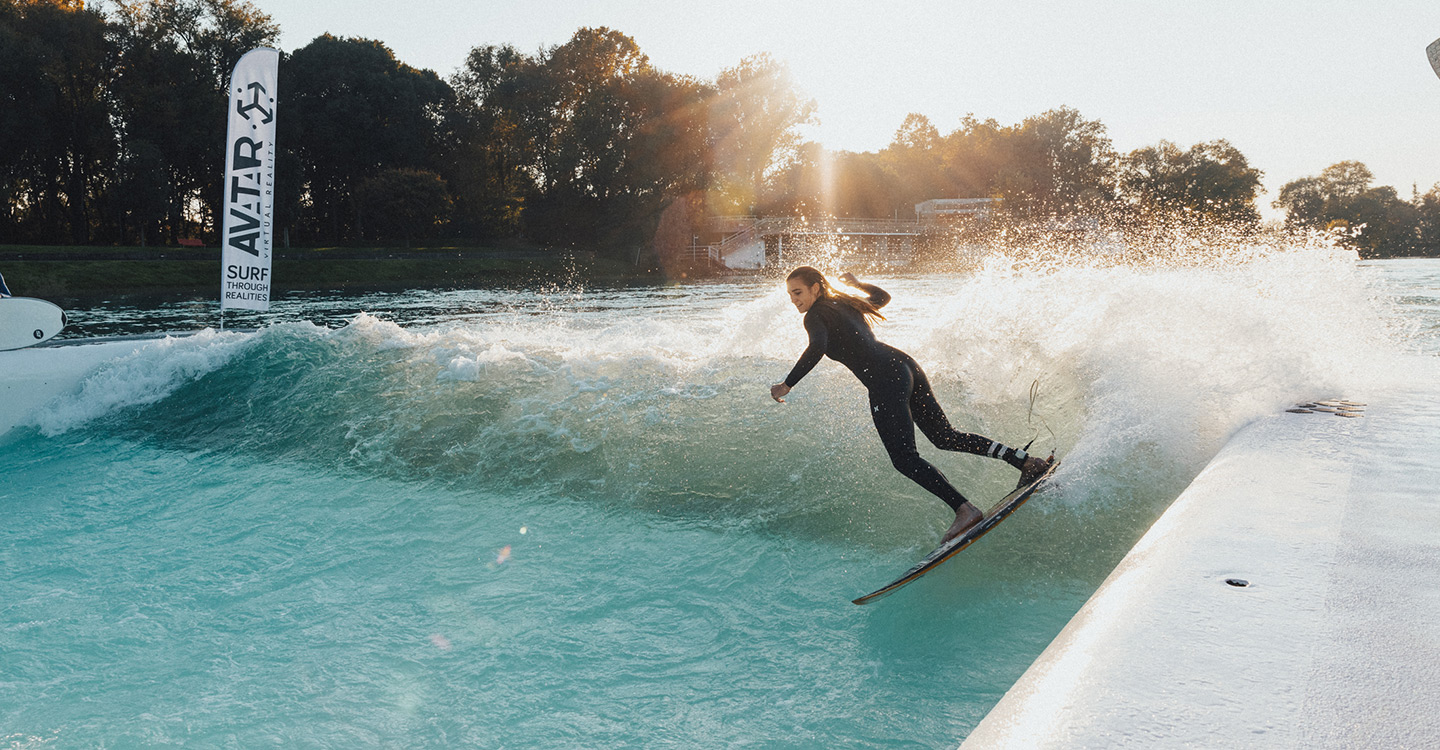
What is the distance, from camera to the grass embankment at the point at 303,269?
31.7 meters

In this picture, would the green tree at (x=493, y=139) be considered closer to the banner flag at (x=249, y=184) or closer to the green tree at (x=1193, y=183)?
the banner flag at (x=249, y=184)

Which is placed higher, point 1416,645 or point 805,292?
point 805,292

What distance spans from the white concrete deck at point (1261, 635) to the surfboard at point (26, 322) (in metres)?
12.6

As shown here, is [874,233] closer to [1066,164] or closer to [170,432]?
[1066,164]

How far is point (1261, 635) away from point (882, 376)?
295 cm

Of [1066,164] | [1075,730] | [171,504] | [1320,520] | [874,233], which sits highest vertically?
[1066,164]

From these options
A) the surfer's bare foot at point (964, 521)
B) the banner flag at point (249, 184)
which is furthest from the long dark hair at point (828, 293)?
the banner flag at point (249, 184)

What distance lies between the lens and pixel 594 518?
6.71m

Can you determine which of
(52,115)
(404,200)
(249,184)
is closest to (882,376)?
(249,184)

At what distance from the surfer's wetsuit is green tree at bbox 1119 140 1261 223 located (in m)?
A: 95.0

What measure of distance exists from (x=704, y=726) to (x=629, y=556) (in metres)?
2.27

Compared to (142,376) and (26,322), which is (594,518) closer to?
(142,376)

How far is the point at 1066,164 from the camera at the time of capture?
3435 inches

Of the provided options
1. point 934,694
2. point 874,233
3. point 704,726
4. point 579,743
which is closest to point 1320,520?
point 934,694
